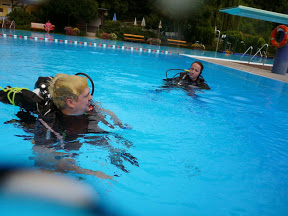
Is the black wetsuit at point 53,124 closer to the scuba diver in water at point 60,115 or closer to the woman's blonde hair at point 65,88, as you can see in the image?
the scuba diver in water at point 60,115

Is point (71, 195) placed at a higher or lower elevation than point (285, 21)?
lower

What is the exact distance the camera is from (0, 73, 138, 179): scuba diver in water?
2641 mm

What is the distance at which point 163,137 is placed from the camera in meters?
3.80

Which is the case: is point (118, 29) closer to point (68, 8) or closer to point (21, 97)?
point (68, 8)

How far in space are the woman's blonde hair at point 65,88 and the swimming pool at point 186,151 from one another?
2.10ft

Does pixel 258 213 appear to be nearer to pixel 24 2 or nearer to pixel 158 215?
pixel 158 215

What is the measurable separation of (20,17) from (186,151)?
1037 inches

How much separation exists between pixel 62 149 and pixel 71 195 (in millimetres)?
651

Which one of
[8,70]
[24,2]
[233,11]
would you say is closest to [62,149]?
[8,70]

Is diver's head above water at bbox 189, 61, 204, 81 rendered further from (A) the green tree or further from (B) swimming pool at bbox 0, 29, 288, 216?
(A) the green tree

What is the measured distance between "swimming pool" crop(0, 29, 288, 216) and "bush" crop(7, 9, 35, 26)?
20.6m

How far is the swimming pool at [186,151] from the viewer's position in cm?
249

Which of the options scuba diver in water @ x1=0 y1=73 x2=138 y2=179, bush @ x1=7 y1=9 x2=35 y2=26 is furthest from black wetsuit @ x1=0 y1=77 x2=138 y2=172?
bush @ x1=7 y1=9 x2=35 y2=26

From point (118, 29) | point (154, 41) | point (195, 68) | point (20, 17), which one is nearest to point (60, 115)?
point (195, 68)
